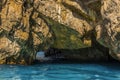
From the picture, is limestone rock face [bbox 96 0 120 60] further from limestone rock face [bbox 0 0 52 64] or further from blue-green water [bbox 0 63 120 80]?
limestone rock face [bbox 0 0 52 64]

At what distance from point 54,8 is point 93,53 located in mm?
4480

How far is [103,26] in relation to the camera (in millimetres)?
15227

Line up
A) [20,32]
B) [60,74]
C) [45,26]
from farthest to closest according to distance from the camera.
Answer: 1. [45,26]
2. [20,32]
3. [60,74]

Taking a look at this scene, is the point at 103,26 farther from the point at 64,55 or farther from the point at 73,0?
the point at 64,55

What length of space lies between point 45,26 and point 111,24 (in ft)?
14.3

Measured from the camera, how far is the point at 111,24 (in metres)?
14.6

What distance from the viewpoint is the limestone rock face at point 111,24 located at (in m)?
14.4

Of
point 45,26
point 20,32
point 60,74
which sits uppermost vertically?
point 45,26

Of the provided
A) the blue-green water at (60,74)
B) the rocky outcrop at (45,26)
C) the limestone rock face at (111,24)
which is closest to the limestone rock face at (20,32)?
the rocky outcrop at (45,26)

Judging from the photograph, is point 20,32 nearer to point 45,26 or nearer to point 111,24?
point 45,26

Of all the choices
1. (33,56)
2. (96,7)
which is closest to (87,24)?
(96,7)

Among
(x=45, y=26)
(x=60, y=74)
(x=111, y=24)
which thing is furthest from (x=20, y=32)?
(x=111, y=24)

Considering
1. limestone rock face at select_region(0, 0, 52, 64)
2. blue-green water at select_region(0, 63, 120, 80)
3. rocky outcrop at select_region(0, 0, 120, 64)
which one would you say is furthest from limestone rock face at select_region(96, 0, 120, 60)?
limestone rock face at select_region(0, 0, 52, 64)

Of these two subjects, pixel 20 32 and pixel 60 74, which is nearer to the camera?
pixel 60 74
